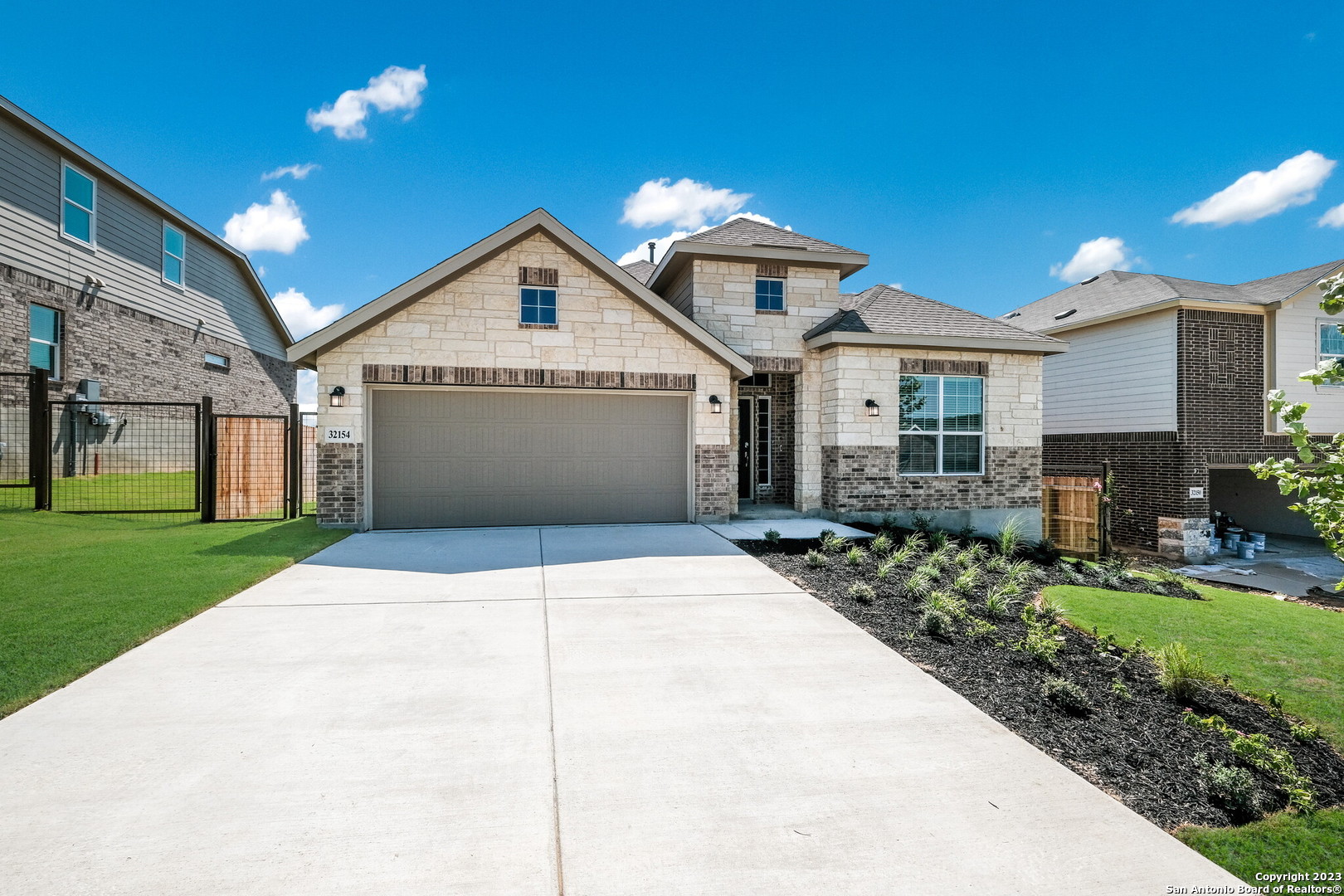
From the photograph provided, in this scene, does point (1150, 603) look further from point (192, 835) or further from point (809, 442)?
point (192, 835)

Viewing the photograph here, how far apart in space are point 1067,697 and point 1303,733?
50.4 inches

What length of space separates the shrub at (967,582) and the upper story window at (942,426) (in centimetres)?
540

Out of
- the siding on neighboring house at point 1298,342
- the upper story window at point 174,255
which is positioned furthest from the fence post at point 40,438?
the siding on neighboring house at point 1298,342

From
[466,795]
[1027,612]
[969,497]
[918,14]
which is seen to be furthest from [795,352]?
[466,795]

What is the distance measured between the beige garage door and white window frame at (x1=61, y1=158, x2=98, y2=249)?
9.01m

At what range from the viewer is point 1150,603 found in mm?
6992

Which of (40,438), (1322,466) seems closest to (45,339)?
(40,438)

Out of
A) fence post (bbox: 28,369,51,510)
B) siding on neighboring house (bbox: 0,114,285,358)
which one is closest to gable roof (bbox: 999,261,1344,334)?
fence post (bbox: 28,369,51,510)

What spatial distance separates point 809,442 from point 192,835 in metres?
11.0

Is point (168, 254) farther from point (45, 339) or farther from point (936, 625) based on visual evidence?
point (936, 625)

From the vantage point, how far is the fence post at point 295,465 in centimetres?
1118

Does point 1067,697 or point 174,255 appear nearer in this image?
point 1067,697

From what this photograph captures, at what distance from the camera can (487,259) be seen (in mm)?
10031

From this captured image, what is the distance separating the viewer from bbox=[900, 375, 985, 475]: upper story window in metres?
12.1
